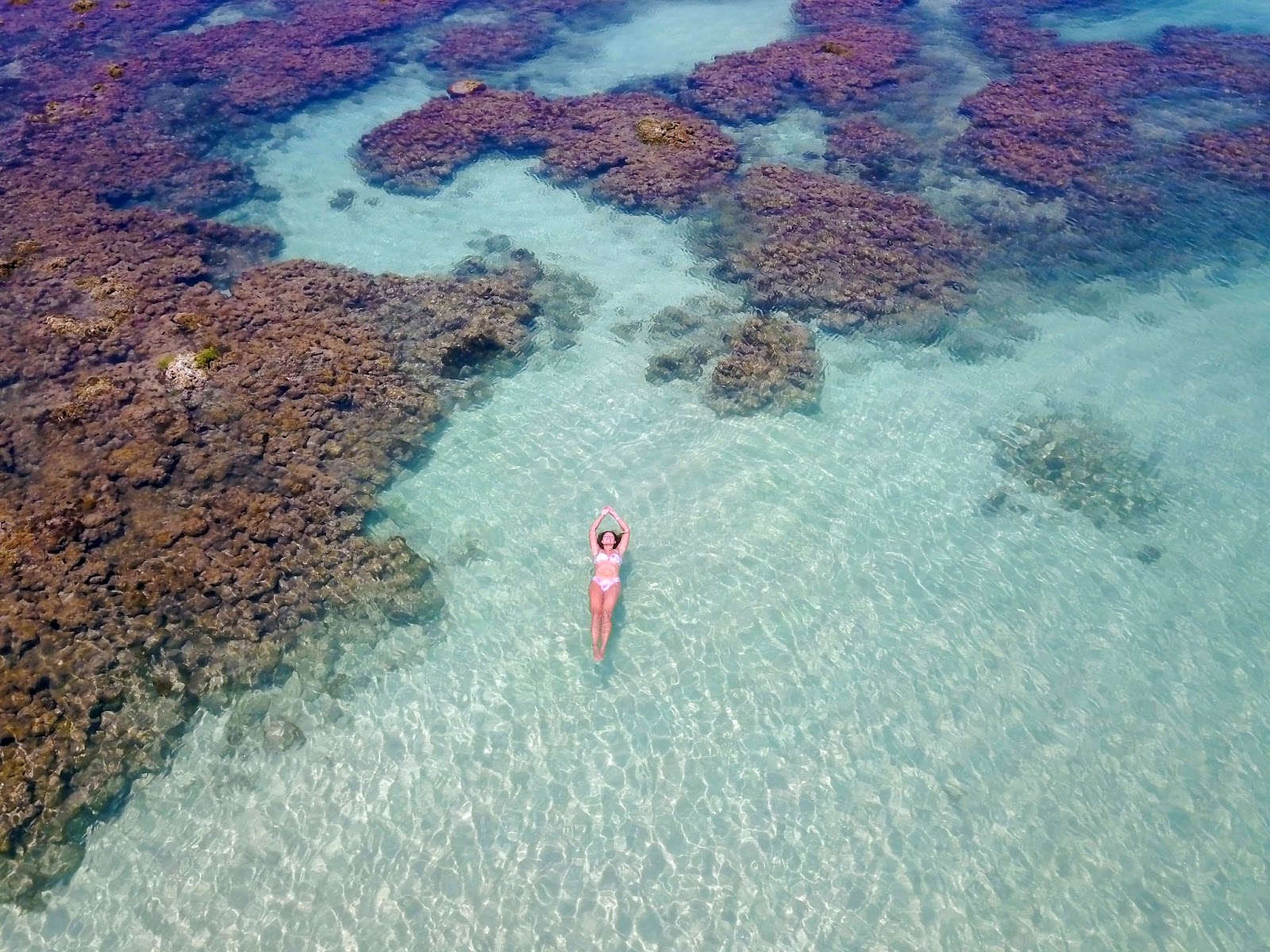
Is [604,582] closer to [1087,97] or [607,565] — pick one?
[607,565]

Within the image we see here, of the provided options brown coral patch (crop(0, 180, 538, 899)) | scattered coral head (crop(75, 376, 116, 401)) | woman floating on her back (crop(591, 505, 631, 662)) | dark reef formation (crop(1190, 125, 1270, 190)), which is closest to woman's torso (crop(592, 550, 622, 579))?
woman floating on her back (crop(591, 505, 631, 662))

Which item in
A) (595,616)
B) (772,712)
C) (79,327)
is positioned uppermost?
(79,327)

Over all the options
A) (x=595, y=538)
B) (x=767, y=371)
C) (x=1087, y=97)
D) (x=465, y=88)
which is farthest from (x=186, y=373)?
(x=1087, y=97)

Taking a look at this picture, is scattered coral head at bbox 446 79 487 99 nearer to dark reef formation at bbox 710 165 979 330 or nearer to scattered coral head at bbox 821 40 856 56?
dark reef formation at bbox 710 165 979 330

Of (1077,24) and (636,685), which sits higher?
(1077,24)

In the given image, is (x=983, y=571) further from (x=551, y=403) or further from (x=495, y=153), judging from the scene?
(x=495, y=153)

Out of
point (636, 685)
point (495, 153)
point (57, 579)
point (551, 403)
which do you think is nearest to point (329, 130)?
point (495, 153)

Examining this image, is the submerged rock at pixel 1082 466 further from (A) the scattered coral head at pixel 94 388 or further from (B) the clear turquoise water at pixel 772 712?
(A) the scattered coral head at pixel 94 388
